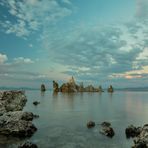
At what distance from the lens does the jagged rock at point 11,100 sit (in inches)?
1903

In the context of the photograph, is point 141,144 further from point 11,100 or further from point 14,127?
point 11,100

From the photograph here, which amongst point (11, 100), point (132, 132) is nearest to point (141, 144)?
point (132, 132)

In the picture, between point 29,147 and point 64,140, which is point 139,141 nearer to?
point 64,140

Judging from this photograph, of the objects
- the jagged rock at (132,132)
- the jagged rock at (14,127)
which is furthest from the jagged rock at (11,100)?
the jagged rock at (132,132)

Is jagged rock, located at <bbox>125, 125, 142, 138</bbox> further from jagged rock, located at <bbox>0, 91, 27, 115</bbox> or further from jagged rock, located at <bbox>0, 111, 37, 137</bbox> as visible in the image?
jagged rock, located at <bbox>0, 91, 27, 115</bbox>

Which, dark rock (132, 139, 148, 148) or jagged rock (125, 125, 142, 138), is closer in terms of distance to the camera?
dark rock (132, 139, 148, 148)

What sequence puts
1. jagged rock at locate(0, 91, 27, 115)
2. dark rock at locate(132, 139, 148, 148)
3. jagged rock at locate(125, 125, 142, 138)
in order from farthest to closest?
1. jagged rock at locate(0, 91, 27, 115)
2. jagged rock at locate(125, 125, 142, 138)
3. dark rock at locate(132, 139, 148, 148)

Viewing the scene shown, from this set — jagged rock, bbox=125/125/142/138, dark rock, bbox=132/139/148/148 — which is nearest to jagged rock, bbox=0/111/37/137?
jagged rock, bbox=125/125/142/138

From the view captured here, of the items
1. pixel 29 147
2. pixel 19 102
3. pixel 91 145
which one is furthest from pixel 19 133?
pixel 19 102

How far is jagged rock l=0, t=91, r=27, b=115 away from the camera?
4834cm

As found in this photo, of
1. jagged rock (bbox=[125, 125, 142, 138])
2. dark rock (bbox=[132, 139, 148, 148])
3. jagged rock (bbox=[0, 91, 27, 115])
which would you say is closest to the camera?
dark rock (bbox=[132, 139, 148, 148])

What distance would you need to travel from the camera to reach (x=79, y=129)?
3984cm

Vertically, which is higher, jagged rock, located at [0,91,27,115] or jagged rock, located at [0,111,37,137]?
jagged rock, located at [0,91,27,115]

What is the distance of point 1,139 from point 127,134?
17.3 m
